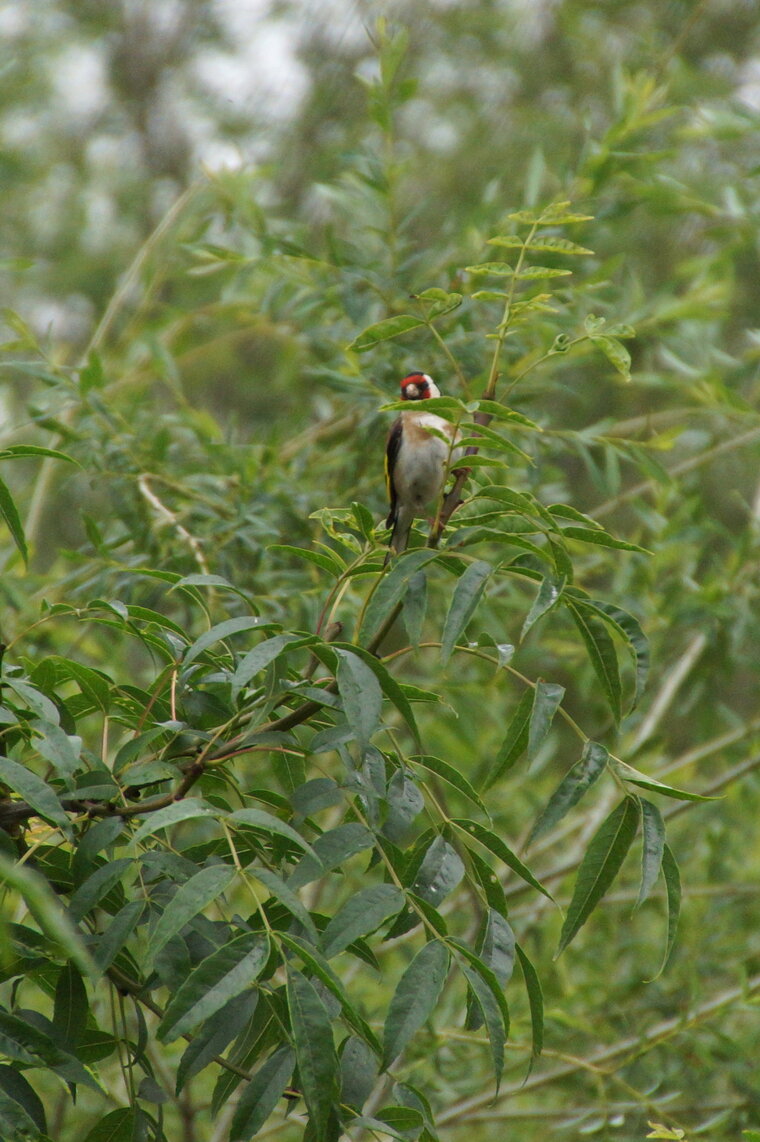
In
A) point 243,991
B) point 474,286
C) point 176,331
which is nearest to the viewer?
point 243,991

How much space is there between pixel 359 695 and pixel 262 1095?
47 centimetres

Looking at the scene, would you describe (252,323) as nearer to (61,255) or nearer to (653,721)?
(653,721)

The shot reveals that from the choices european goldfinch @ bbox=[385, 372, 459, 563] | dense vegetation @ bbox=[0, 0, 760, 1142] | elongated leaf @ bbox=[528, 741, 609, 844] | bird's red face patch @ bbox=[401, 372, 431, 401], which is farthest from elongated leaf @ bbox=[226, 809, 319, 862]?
bird's red face patch @ bbox=[401, 372, 431, 401]

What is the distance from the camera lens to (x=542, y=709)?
148 cm

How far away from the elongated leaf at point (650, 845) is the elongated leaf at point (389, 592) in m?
0.42

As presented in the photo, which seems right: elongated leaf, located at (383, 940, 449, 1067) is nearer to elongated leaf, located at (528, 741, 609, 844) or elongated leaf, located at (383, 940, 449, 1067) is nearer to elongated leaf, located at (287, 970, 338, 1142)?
elongated leaf, located at (287, 970, 338, 1142)

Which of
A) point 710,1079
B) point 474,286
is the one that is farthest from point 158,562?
point 710,1079

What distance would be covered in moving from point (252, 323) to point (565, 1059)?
9.28 ft

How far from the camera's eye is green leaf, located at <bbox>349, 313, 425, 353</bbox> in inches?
61.5

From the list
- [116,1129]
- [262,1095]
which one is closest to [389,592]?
[262,1095]

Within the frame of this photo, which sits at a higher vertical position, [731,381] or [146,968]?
→ [146,968]

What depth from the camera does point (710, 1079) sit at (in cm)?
396

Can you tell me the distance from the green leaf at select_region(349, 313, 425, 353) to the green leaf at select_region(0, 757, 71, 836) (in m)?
0.70

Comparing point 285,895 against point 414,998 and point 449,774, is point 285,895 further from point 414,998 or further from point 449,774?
point 449,774
